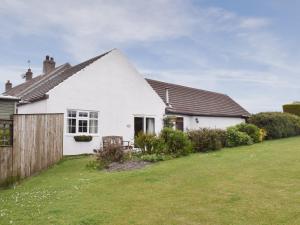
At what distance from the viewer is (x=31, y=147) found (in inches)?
570

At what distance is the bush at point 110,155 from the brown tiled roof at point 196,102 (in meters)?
11.2

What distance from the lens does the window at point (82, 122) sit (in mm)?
20828

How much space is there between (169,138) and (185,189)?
751 centimetres

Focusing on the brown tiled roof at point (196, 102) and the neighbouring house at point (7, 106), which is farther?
the brown tiled roof at point (196, 102)

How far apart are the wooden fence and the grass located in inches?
29.1

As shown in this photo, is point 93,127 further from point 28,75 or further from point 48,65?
point 28,75

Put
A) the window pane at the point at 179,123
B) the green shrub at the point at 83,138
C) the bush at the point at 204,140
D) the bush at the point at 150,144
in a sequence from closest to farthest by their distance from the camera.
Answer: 1. the bush at the point at 150,144
2. the bush at the point at 204,140
3. the green shrub at the point at 83,138
4. the window pane at the point at 179,123

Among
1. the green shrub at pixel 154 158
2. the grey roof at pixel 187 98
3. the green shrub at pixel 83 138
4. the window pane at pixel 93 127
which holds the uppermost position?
the grey roof at pixel 187 98

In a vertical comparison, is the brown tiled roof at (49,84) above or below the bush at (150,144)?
above

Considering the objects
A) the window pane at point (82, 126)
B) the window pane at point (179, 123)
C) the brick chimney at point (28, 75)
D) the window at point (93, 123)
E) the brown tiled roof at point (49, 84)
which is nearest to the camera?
the window pane at point (82, 126)

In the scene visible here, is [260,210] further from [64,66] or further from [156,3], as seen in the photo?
[64,66]

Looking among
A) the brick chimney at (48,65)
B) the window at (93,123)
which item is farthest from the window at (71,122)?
the brick chimney at (48,65)

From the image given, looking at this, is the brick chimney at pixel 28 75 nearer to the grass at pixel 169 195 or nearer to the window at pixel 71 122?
the window at pixel 71 122

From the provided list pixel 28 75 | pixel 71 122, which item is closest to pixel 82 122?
pixel 71 122
